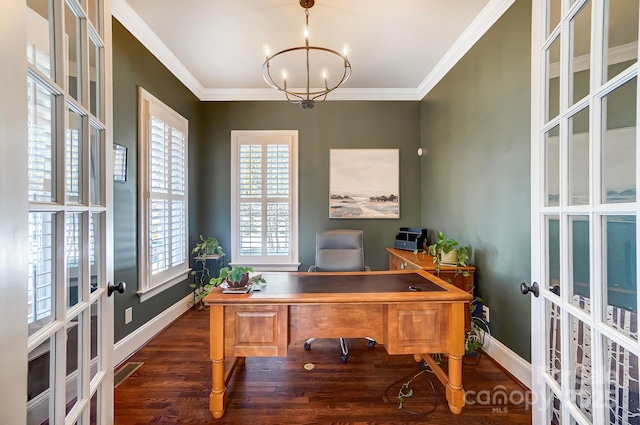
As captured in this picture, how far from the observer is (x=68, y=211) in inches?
36.0

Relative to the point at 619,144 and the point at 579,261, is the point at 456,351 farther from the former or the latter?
the point at 619,144

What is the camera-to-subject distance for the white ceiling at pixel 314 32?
213cm

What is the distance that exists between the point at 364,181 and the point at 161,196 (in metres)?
2.45

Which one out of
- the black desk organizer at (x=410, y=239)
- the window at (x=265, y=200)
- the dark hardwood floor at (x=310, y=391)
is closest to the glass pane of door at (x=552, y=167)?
the dark hardwood floor at (x=310, y=391)

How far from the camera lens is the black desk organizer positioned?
319 cm

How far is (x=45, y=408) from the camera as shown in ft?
2.66

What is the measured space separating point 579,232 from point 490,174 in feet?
4.80

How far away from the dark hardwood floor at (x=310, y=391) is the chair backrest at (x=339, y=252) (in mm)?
752

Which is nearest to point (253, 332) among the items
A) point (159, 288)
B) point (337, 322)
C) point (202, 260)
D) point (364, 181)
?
point (337, 322)

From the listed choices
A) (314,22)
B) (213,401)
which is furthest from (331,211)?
(213,401)

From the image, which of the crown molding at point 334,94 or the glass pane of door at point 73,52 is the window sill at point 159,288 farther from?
the crown molding at point 334,94

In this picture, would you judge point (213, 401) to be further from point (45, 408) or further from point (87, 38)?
point (87, 38)

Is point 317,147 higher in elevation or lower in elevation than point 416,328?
higher

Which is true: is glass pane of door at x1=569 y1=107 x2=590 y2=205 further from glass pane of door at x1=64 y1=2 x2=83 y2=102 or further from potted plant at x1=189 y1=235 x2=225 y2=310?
potted plant at x1=189 y1=235 x2=225 y2=310
